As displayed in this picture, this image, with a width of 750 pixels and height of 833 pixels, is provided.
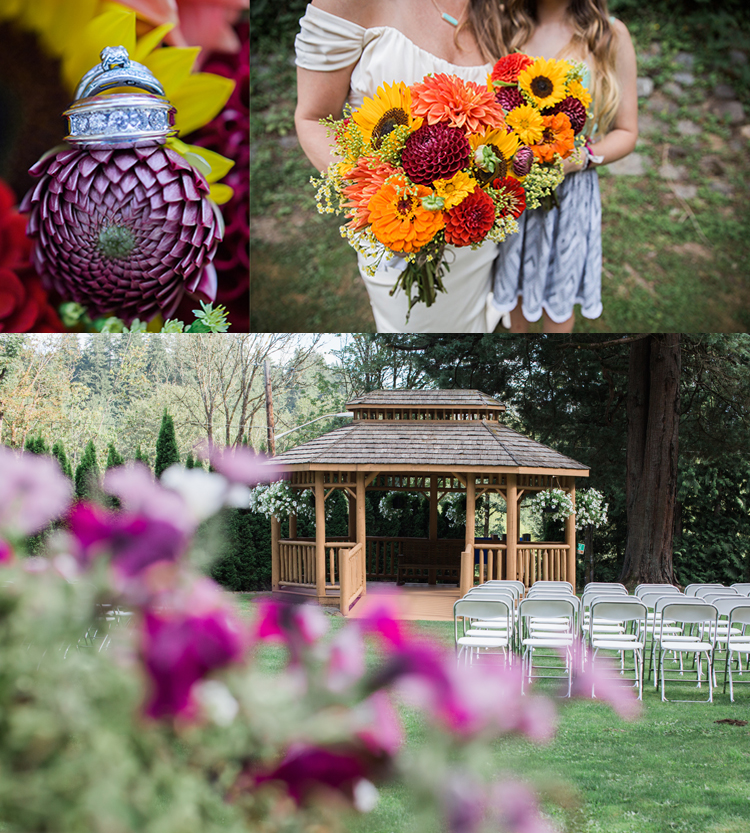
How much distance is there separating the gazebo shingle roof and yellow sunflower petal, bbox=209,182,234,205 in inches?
127

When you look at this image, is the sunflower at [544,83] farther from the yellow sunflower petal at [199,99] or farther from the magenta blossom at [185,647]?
the magenta blossom at [185,647]

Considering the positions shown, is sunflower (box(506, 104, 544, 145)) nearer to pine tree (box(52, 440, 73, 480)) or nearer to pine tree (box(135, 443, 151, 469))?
pine tree (box(135, 443, 151, 469))

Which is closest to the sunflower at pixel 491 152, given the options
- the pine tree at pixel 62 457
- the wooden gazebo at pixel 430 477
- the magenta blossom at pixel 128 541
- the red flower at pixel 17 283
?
the magenta blossom at pixel 128 541

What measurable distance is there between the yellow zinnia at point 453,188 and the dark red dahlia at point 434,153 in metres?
0.03

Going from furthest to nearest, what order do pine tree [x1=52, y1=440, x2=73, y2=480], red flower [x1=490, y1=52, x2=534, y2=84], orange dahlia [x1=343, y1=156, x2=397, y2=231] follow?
pine tree [x1=52, y1=440, x2=73, y2=480] < red flower [x1=490, y1=52, x2=534, y2=84] < orange dahlia [x1=343, y1=156, x2=397, y2=231]

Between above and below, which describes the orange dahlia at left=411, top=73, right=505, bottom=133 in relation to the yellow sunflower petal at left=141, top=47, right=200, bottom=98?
below

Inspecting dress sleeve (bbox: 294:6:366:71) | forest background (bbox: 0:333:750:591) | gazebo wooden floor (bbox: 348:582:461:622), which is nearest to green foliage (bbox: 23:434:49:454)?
forest background (bbox: 0:333:750:591)

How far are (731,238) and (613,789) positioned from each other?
5.51m

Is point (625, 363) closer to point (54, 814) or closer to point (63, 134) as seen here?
point (63, 134)

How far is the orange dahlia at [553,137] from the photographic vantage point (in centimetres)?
462

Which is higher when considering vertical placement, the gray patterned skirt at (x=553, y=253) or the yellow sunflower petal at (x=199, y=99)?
the yellow sunflower petal at (x=199, y=99)

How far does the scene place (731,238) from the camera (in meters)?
7.93

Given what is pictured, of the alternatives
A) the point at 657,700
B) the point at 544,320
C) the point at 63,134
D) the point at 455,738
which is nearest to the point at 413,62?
the point at 544,320

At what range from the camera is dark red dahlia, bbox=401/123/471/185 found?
370cm
